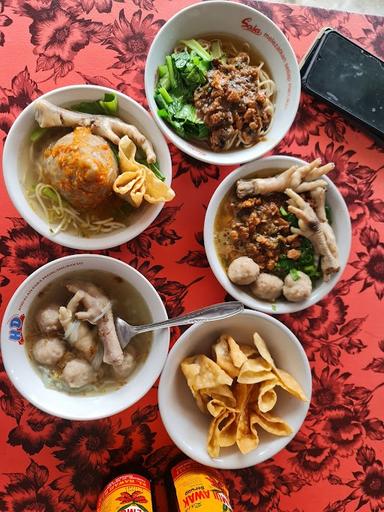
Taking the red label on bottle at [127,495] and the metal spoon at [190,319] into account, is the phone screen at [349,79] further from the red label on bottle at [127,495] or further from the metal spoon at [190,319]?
the red label on bottle at [127,495]

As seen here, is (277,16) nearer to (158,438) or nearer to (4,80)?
(4,80)

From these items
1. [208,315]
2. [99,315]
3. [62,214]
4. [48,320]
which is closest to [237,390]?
[208,315]

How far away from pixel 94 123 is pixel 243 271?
59cm

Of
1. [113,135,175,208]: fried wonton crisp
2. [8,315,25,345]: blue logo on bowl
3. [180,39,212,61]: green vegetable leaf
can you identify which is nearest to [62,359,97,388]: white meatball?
[8,315,25,345]: blue logo on bowl

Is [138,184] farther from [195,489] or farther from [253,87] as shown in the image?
[195,489]

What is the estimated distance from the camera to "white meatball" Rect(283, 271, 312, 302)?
160cm

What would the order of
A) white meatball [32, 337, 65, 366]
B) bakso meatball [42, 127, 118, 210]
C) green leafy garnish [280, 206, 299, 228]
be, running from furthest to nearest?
green leafy garnish [280, 206, 299, 228]
white meatball [32, 337, 65, 366]
bakso meatball [42, 127, 118, 210]

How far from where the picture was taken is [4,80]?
1.66 metres

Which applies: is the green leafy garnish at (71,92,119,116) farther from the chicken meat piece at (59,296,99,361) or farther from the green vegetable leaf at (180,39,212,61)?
the chicken meat piece at (59,296,99,361)

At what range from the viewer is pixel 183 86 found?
1.62 meters

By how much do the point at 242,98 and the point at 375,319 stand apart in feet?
2.79

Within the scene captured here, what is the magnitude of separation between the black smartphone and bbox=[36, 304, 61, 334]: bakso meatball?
1045 mm

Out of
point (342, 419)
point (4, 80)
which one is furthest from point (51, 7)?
point (342, 419)

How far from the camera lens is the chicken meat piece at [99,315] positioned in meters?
→ 1.55
